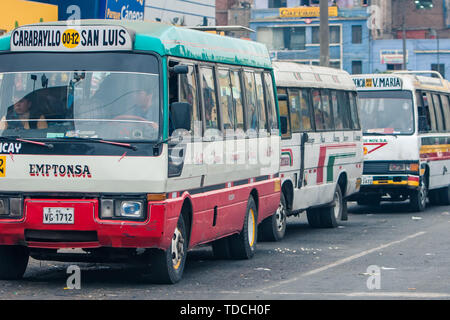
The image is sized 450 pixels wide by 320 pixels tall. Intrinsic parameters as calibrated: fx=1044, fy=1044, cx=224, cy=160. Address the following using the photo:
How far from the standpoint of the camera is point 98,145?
1016cm

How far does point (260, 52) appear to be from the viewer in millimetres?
14562

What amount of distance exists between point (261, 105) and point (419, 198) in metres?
9.58

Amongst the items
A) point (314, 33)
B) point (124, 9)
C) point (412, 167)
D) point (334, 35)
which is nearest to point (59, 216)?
point (124, 9)

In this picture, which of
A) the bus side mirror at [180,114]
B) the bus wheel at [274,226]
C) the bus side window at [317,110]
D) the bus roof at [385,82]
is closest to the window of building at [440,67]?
the bus roof at [385,82]

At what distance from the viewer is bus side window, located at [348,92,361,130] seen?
67.2ft

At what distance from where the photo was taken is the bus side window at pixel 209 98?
11812 millimetres

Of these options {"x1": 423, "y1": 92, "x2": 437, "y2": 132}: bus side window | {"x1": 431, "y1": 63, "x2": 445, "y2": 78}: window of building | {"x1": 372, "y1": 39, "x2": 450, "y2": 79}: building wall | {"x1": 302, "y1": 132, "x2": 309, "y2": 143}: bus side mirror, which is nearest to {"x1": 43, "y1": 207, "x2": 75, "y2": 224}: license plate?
{"x1": 302, "y1": 132, "x2": 309, "y2": 143}: bus side mirror

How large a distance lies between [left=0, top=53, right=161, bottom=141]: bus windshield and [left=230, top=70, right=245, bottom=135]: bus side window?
108 inches

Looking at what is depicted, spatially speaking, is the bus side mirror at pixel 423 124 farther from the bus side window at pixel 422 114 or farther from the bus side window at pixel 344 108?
the bus side window at pixel 344 108

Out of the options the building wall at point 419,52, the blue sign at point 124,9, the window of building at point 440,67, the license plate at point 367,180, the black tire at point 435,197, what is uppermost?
the building wall at point 419,52

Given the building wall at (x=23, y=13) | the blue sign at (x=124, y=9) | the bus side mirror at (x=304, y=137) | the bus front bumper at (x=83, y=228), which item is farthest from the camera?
the blue sign at (x=124, y=9)

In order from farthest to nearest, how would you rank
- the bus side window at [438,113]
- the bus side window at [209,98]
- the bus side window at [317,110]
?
the bus side window at [438,113]
the bus side window at [317,110]
the bus side window at [209,98]

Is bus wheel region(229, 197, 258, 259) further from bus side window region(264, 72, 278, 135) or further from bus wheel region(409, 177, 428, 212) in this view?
bus wheel region(409, 177, 428, 212)

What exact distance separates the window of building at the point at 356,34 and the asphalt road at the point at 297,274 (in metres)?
65.5
